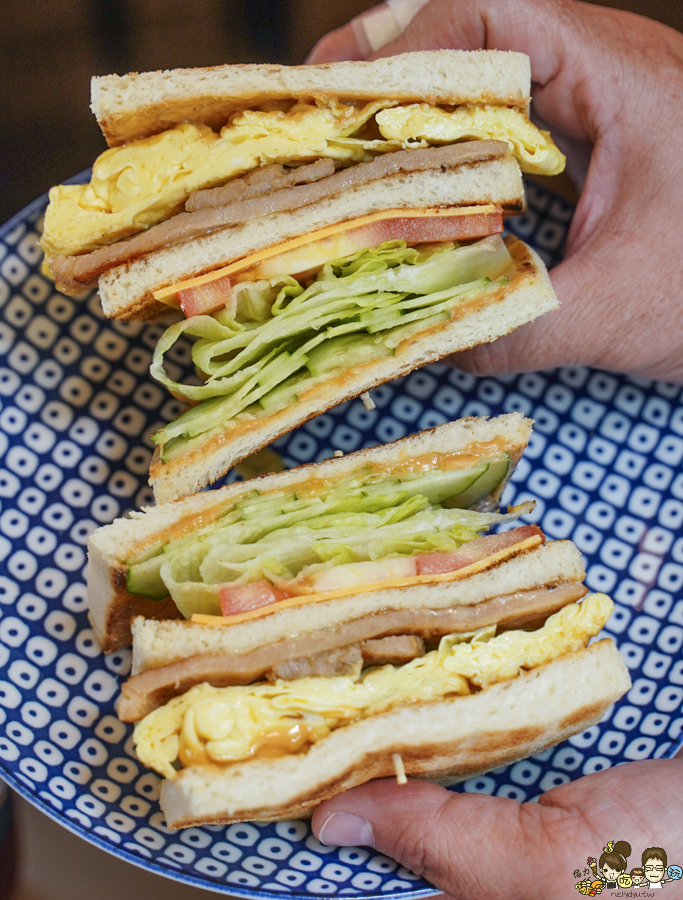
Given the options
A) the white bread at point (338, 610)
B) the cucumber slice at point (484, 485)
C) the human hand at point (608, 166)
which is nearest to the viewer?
the white bread at point (338, 610)

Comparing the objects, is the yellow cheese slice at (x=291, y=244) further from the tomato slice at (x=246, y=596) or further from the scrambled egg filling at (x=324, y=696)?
the scrambled egg filling at (x=324, y=696)

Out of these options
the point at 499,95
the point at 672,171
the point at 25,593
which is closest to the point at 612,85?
the point at 672,171

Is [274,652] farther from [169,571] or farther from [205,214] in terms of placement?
[205,214]

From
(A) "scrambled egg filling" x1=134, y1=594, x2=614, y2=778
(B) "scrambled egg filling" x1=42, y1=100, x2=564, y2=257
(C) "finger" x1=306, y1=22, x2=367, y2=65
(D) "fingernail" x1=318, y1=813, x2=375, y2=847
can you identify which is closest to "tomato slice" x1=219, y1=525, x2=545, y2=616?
(A) "scrambled egg filling" x1=134, y1=594, x2=614, y2=778

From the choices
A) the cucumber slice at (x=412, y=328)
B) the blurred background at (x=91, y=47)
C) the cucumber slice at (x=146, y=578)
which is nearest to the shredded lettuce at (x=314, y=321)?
the cucumber slice at (x=412, y=328)

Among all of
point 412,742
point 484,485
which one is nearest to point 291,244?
point 484,485

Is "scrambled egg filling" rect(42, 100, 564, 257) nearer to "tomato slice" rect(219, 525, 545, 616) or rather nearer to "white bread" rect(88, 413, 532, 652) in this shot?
"white bread" rect(88, 413, 532, 652)
